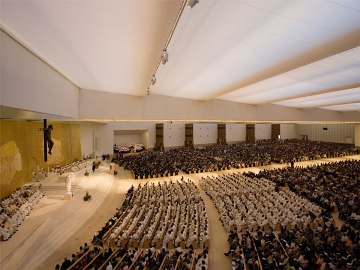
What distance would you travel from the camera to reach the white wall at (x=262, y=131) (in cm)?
4133

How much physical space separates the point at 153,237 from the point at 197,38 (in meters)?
6.88

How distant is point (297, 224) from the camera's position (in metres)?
9.14

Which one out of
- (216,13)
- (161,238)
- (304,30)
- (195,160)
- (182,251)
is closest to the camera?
(216,13)

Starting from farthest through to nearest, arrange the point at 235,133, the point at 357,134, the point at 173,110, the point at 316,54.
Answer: the point at 235,133
the point at 357,134
the point at 173,110
the point at 316,54

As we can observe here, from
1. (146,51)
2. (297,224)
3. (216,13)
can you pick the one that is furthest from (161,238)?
(216,13)

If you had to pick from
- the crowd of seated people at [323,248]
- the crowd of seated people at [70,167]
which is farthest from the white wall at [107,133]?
the crowd of seated people at [323,248]

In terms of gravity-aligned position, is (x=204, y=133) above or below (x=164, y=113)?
below

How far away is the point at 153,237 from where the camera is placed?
323 inches

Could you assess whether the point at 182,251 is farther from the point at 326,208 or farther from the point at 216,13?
the point at 326,208

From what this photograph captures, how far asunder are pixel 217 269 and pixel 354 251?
4.08 metres

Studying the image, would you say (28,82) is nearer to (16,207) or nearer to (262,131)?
(16,207)

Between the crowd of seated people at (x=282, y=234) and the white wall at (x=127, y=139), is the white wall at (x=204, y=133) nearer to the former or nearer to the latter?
the white wall at (x=127, y=139)

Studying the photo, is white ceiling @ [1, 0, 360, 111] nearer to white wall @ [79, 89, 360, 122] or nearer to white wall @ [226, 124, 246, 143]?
white wall @ [79, 89, 360, 122]

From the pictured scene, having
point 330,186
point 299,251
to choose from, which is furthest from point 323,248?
point 330,186
